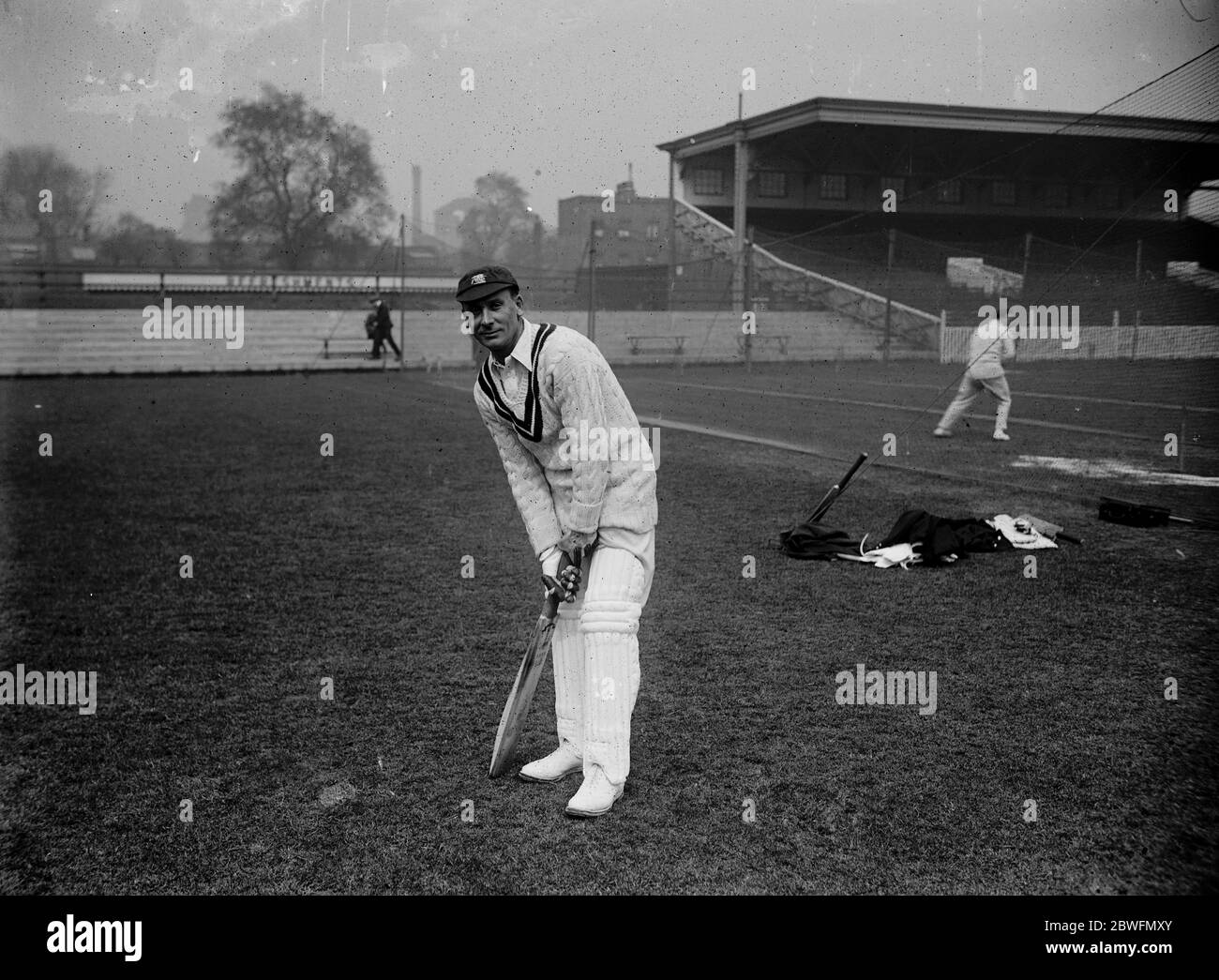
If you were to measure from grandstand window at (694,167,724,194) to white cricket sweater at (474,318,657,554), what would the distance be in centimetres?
4509

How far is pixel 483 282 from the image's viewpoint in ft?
12.5

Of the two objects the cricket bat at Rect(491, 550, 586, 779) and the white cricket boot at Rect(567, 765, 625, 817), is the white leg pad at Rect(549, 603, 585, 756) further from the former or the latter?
the white cricket boot at Rect(567, 765, 625, 817)

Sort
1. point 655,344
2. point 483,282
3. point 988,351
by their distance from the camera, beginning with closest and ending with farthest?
1. point 483,282
2. point 988,351
3. point 655,344

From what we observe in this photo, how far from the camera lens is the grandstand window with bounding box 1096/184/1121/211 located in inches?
1859

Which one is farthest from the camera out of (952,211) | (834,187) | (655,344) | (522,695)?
(834,187)

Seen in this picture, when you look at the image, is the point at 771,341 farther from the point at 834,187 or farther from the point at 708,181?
the point at 834,187

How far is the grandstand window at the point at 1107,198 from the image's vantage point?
4722 centimetres

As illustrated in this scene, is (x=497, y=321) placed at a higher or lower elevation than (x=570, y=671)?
higher

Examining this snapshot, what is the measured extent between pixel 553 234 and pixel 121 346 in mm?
16606

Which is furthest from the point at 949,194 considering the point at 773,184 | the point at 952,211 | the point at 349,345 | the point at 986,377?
the point at 986,377

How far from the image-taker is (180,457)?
13.6 m

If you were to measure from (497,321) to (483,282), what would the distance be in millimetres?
140

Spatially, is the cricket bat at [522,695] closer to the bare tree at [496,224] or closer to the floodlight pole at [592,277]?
the floodlight pole at [592,277]

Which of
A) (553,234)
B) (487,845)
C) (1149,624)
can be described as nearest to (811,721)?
(487,845)
